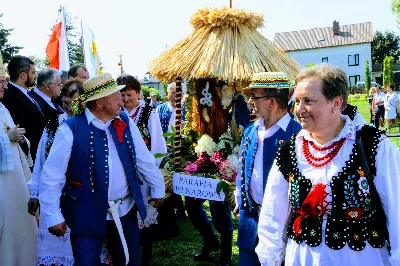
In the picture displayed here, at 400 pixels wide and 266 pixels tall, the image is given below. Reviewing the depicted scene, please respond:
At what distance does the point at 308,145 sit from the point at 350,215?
440 mm

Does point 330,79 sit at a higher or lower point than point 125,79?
→ lower

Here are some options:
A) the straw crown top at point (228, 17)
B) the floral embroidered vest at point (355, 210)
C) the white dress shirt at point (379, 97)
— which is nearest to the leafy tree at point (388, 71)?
the white dress shirt at point (379, 97)

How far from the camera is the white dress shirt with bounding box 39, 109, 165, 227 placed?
3.67m

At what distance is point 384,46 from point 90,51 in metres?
72.7

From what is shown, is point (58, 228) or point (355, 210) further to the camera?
point (58, 228)

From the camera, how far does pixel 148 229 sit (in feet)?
17.5

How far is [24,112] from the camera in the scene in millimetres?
5691

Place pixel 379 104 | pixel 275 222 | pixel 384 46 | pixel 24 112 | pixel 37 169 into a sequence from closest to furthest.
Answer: pixel 275 222 → pixel 37 169 → pixel 24 112 → pixel 379 104 → pixel 384 46

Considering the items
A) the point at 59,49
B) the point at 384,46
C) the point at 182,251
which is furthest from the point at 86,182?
the point at 384,46

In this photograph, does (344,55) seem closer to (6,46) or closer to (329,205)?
(6,46)

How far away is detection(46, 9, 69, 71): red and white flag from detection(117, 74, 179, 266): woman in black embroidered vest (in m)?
5.19

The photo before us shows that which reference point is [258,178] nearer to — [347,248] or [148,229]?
[347,248]

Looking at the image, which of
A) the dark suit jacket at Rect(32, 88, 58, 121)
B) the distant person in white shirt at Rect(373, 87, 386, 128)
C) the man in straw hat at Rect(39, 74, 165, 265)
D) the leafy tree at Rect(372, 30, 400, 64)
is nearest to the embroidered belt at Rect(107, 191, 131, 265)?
the man in straw hat at Rect(39, 74, 165, 265)

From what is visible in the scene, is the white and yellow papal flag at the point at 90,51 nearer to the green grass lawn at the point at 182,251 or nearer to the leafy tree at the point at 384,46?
the green grass lawn at the point at 182,251
